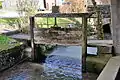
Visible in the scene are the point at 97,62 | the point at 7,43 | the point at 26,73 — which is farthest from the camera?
the point at 7,43

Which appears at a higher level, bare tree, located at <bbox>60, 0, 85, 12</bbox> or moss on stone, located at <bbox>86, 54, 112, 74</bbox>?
bare tree, located at <bbox>60, 0, 85, 12</bbox>

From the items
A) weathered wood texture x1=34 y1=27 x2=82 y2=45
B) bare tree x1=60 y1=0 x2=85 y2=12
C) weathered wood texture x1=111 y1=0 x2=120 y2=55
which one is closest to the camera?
weathered wood texture x1=111 y1=0 x2=120 y2=55

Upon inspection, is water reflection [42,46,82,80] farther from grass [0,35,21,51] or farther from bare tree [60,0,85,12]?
bare tree [60,0,85,12]

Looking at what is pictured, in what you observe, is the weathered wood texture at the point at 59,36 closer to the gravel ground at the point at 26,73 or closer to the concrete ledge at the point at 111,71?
the gravel ground at the point at 26,73

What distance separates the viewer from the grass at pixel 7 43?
8.11m

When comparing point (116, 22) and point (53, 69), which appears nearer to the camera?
point (116, 22)

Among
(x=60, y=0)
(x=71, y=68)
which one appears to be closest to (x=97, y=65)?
(x=71, y=68)

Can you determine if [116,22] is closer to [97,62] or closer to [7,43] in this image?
[97,62]

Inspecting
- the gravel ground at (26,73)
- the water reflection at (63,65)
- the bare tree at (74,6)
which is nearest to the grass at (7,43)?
the gravel ground at (26,73)

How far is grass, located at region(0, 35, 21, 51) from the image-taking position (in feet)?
26.6

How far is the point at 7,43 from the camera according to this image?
8.73 metres

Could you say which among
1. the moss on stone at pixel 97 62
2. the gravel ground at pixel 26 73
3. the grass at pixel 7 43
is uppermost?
the grass at pixel 7 43

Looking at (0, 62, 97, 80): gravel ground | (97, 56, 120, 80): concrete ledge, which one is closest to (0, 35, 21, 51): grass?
(0, 62, 97, 80): gravel ground

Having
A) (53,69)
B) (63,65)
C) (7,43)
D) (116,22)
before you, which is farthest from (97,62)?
(7,43)
